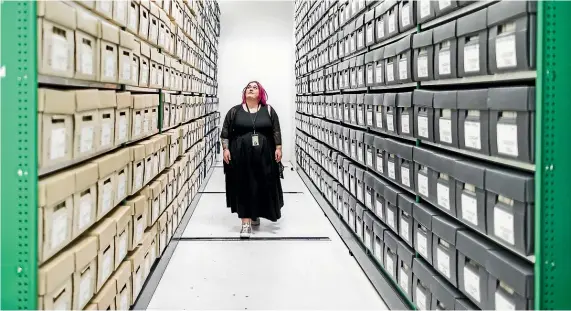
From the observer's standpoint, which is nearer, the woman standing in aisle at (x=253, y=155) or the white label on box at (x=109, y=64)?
the white label on box at (x=109, y=64)

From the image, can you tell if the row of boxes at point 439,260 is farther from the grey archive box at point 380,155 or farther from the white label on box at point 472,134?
the white label on box at point 472,134

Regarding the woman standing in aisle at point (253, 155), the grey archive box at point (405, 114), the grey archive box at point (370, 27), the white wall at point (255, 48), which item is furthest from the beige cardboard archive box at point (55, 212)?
the white wall at point (255, 48)

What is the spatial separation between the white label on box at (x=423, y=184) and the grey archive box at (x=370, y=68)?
1049 mm

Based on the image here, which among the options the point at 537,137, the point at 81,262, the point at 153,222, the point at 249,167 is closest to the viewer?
the point at 537,137

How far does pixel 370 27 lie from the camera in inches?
132

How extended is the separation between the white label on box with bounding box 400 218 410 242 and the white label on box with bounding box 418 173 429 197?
263mm

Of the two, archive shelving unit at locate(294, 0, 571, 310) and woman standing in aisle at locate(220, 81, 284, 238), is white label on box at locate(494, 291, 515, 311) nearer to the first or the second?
archive shelving unit at locate(294, 0, 571, 310)

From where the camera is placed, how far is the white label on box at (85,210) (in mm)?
1784

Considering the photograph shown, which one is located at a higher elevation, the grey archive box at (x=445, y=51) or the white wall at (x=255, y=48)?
the white wall at (x=255, y=48)

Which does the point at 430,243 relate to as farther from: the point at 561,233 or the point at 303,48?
the point at 303,48

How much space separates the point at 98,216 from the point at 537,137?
155cm

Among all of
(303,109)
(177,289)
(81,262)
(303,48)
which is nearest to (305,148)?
(303,109)

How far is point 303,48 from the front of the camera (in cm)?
745

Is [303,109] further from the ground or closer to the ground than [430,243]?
further from the ground
